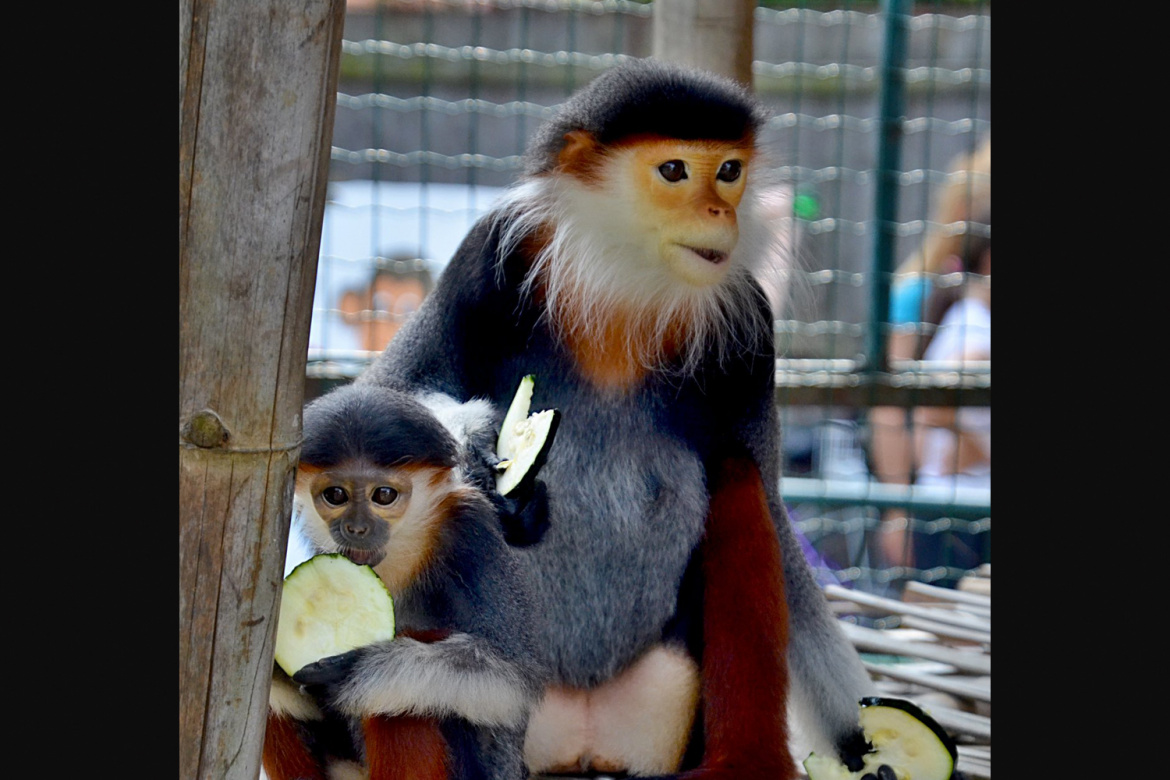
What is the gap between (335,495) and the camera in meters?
2.44

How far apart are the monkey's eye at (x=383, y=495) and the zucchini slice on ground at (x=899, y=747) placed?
1.24 meters

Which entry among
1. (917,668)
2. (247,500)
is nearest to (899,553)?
(917,668)

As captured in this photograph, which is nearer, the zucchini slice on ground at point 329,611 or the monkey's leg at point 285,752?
the zucchini slice on ground at point 329,611

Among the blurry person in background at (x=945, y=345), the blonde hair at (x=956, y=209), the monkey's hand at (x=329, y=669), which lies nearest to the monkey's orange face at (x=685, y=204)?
the monkey's hand at (x=329, y=669)

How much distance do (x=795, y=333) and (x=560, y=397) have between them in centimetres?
299

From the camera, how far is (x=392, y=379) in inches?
116

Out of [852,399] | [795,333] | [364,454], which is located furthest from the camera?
[795,333]

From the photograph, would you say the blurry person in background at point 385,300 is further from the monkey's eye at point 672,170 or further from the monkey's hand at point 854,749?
the monkey's hand at point 854,749

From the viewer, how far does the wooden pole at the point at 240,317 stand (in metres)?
1.78

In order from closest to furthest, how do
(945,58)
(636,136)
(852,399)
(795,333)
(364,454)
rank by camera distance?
(364,454)
(636,136)
(852,399)
(795,333)
(945,58)

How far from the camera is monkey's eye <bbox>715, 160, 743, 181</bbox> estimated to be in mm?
2773

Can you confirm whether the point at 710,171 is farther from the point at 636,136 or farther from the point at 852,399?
the point at 852,399

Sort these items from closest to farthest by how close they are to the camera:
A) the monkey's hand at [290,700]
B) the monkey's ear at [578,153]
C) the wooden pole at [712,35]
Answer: the monkey's hand at [290,700] → the monkey's ear at [578,153] → the wooden pole at [712,35]

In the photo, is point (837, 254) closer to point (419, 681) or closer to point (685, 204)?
point (685, 204)
